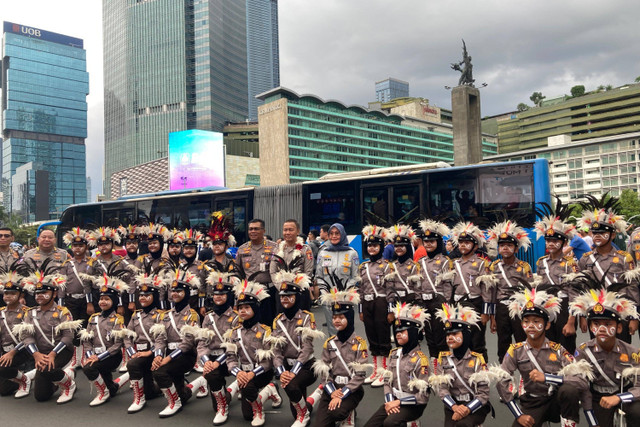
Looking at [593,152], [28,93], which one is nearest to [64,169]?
[28,93]

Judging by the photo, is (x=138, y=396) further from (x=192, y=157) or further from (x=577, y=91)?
(x=577, y=91)

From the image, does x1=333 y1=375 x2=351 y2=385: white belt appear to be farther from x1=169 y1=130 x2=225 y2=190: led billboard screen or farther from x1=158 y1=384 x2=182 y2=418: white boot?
x1=169 y1=130 x2=225 y2=190: led billboard screen

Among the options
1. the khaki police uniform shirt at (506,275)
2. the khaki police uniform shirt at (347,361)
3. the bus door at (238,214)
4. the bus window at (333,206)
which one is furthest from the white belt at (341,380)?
the bus door at (238,214)

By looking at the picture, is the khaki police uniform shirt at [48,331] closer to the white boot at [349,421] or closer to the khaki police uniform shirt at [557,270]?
the white boot at [349,421]

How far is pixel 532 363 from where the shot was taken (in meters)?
5.09

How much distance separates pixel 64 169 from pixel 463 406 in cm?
20070

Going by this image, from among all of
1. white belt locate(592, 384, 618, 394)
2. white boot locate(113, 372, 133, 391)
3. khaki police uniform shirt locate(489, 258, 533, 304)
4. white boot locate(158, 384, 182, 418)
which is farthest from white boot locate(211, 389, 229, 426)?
white belt locate(592, 384, 618, 394)

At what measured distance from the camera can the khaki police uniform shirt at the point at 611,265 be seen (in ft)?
21.8

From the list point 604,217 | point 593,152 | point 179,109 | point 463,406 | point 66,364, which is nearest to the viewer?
point 463,406

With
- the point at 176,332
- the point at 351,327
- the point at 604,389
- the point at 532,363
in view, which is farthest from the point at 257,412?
the point at 604,389

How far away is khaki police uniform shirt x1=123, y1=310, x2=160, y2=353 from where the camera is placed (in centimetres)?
709

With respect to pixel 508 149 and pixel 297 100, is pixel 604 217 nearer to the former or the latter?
pixel 297 100

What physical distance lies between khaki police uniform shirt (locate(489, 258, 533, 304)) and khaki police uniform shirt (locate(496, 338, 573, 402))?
1851mm

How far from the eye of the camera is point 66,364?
7609 mm
